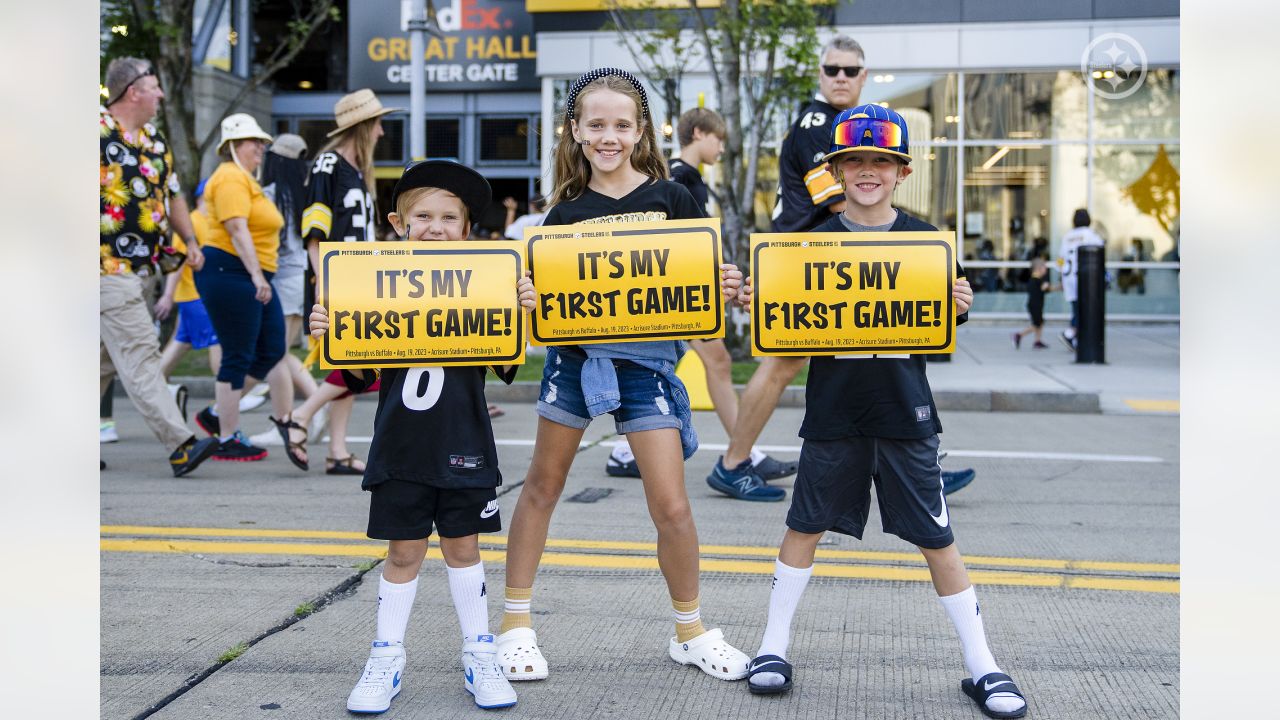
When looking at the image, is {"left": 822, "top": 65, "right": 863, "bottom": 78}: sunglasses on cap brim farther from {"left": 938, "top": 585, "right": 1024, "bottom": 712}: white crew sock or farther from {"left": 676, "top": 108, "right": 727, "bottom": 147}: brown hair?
{"left": 938, "top": 585, "right": 1024, "bottom": 712}: white crew sock

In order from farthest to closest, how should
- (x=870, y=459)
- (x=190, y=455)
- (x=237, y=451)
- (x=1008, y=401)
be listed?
(x=1008, y=401) → (x=237, y=451) → (x=190, y=455) → (x=870, y=459)

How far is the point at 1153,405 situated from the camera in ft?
33.4

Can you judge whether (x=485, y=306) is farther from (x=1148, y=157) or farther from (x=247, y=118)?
(x=1148, y=157)

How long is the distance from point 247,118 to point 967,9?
14.1m

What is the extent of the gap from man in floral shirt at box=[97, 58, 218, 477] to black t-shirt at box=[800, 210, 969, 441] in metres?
4.28

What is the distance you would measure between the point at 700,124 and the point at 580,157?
2.85m

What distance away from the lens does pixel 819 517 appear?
3.35m

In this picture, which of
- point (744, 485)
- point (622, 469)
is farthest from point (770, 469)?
point (622, 469)

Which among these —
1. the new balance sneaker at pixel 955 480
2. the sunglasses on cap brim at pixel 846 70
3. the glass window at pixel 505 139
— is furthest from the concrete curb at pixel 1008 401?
the glass window at pixel 505 139

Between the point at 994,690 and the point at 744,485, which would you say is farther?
the point at 744,485

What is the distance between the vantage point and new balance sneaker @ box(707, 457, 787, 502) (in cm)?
603

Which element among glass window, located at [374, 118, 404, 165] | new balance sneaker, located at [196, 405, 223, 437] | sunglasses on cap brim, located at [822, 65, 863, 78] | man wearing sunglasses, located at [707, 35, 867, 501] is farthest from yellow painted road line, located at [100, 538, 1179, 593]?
glass window, located at [374, 118, 404, 165]

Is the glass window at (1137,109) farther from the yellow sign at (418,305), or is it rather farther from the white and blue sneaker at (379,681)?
the white and blue sneaker at (379,681)

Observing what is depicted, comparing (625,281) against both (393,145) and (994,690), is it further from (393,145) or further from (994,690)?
(393,145)
